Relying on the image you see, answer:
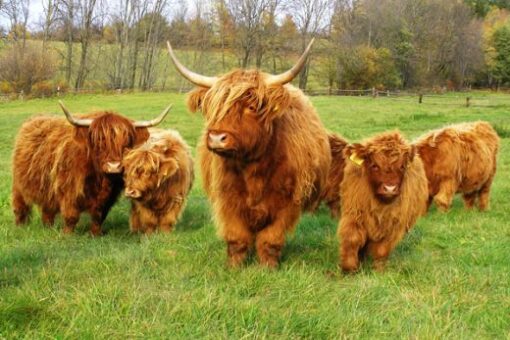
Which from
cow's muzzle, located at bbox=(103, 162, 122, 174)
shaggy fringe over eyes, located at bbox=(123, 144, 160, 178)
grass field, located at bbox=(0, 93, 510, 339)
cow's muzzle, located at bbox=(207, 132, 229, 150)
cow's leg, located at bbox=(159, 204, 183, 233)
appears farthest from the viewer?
cow's leg, located at bbox=(159, 204, 183, 233)

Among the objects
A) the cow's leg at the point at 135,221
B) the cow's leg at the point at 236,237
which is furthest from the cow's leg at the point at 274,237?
the cow's leg at the point at 135,221

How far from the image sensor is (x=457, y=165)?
720 centimetres

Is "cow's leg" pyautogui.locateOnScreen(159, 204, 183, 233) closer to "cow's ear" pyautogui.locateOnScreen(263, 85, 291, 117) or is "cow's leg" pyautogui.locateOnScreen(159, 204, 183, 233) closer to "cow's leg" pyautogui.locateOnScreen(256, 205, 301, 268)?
"cow's leg" pyautogui.locateOnScreen(256, 205, 301, 268)

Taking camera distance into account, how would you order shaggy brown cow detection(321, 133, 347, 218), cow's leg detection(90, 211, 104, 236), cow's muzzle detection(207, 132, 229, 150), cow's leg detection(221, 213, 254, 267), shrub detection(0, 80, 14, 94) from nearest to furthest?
cow's muzzle detection(207, 132, 229, 150)
cow's leg detection(221, 213, 254, 267)
cow's leg detection(90, 211, 104, 236)
shaggy brown cow detection(321, 133, 347, 218)
shrub detection(0, 80, 14, 94)

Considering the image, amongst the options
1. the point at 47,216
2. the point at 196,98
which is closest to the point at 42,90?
the point at 47,216

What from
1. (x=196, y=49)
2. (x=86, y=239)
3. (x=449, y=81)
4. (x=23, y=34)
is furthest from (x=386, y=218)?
(x=449, y=81)

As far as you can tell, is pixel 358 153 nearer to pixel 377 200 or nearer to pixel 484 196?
pixel 377 200

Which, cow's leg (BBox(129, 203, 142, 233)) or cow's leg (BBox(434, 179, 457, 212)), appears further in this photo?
cow's leg (BBox(434, 179, 457, 212))

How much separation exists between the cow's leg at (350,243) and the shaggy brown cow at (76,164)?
2320 mm

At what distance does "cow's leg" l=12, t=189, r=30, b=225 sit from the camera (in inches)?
249

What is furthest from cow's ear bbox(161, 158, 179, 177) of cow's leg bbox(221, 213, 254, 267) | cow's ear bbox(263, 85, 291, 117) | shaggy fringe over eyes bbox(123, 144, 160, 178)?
cow's ear bbox(263, 85, 291, 117)

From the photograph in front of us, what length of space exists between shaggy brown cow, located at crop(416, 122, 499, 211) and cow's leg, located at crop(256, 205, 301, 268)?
3629 mm

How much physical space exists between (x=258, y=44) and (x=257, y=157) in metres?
43.1

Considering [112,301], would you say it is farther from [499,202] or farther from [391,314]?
[499,202]
